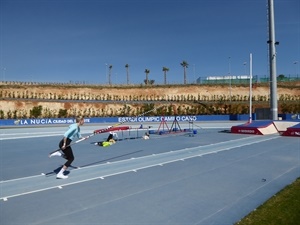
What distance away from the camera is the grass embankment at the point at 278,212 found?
6637mm

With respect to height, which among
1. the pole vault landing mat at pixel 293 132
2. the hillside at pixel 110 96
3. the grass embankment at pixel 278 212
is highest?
the hillside at pixel 110 96

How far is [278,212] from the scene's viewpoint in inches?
282

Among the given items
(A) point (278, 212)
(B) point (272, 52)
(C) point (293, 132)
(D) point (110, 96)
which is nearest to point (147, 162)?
(A) point (278, 212)

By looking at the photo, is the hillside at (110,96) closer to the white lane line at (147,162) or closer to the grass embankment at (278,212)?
the white lane line at (147,162)

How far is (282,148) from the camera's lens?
18.3m

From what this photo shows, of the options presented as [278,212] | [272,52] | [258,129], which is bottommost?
[278,212]

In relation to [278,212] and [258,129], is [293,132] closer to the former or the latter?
[258,129]

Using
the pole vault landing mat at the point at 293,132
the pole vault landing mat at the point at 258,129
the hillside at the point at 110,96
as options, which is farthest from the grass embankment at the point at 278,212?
the hillside at the point at 110,96

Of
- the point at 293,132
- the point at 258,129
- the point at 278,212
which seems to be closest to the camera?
the point at 278,212

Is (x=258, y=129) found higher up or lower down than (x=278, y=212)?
higher up

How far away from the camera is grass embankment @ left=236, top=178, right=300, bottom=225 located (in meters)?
6.64

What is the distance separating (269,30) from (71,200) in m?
29.1

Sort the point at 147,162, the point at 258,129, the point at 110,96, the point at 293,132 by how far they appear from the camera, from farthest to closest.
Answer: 1. the point at 110,96
2. the point at 258,129
3. the point at 293,132
4. the point at 147,162

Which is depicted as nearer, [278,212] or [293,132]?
[278,212]
